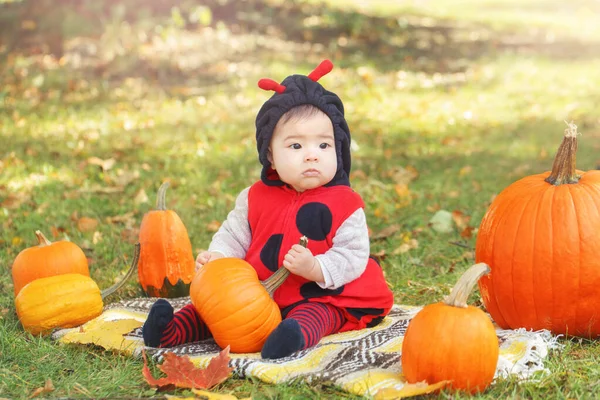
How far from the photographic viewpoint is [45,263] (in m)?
3.61

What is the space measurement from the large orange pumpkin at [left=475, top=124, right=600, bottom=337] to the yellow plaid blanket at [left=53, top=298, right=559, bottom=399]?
0.38 feet

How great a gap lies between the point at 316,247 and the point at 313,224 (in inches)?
4.0

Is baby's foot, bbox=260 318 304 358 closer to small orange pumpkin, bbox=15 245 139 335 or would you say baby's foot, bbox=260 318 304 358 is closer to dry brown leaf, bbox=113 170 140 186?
small orange pumpkin, bbox=15 245 139 335

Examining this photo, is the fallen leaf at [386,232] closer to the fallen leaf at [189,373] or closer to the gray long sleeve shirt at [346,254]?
the gray long sleeve shirt at [346,254]

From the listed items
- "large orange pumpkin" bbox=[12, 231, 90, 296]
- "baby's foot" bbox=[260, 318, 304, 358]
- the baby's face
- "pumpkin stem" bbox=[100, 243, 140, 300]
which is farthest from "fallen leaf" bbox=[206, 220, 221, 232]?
"baby's foot" bbox=[260, 318, 304, 358]

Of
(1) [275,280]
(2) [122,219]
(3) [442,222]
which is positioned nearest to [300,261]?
(1) [275,280]

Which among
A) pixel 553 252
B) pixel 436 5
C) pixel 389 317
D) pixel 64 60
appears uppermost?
pixel 436 5

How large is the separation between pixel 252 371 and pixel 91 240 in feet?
7.98

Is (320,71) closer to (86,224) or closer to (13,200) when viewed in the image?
(86,224)

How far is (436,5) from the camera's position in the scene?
16766mm

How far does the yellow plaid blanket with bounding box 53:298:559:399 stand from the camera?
2.60 metres

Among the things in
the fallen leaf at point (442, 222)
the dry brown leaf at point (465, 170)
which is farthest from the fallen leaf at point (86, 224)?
the dry brown leaf at point (465, 170)

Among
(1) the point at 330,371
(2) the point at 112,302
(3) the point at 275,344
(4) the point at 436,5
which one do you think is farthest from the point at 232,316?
(4) the point at 436,5

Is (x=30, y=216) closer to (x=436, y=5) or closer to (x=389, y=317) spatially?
(x=389, y=317)
